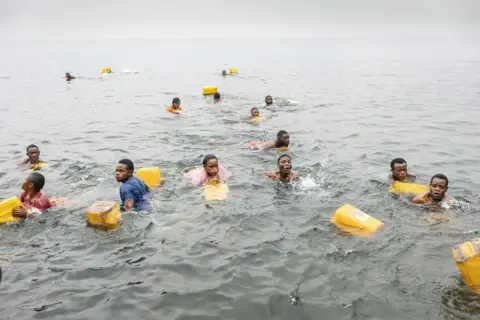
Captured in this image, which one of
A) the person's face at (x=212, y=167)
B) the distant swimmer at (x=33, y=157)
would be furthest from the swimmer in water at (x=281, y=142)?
the distant swimmer at (x=33, y=157)

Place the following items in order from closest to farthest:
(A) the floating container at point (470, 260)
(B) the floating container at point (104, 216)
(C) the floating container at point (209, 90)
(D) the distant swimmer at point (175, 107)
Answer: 1. (A) the floating container at point (470, 260)
2. (B) the floating container at point (104, 216)
3. (D) the distant swimmer at point (175, 107)
4. (C) the floating container at point (209, 90)

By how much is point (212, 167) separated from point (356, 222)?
373 centimetres

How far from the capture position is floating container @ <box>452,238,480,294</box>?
5176 mm

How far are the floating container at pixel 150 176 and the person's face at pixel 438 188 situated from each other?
6.01 meters

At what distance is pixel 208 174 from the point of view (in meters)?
10.2

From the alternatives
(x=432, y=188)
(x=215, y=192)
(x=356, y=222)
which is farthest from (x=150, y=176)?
(x=432, y=188)

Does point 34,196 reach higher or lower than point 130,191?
lower

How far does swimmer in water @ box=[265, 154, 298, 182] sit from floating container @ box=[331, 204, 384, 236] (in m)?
2.49

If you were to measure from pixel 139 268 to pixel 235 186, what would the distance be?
4124 millimetres

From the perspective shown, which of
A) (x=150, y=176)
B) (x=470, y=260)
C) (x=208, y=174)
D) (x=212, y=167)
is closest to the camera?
(x=470, y=260)

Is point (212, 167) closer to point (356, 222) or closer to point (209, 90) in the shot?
point (356, 222)

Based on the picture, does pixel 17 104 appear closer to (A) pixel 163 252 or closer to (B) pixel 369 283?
(A) pixel 163 252

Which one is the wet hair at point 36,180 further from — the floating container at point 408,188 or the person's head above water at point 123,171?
the floating container at point 408,188

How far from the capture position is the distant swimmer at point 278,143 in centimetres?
1301
